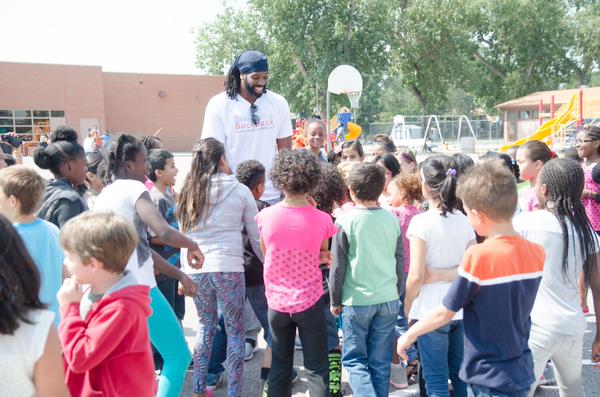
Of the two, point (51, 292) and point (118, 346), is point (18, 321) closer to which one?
point (118, 346)

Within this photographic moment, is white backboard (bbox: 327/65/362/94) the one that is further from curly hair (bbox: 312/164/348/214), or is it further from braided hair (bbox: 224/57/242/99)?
curly hair (bbox: 312/164/348/214)

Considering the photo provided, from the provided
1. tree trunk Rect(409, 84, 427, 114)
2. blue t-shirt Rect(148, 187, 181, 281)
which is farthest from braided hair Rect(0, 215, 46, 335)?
tree trunk Rect(409, 84, 427, 114)

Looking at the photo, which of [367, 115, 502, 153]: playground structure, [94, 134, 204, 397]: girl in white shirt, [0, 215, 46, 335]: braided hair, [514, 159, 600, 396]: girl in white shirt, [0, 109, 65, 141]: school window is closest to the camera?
[0, 215, 46, 335]: braided hair

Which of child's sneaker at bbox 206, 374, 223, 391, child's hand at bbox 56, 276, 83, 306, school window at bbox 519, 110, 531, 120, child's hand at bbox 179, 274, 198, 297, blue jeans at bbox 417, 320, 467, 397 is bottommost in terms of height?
child's sneaker at bbox 206, 374, 223, 391

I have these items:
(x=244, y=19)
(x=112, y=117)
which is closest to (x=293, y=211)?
(x=244, y=19)

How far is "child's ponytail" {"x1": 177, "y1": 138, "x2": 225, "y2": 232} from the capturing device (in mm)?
3859

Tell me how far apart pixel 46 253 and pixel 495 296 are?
2.26 meters

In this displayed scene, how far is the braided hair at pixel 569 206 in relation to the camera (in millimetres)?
3270

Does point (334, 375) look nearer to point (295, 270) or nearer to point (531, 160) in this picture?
point (295, 270)

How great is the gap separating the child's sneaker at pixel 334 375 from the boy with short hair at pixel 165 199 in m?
1.55

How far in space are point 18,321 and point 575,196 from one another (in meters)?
2.90

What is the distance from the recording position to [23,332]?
1.90 metres

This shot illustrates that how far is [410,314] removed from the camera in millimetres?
Result: 3619

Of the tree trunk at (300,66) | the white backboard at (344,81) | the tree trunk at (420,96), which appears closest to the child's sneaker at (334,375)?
the white backboard at (344,81)
